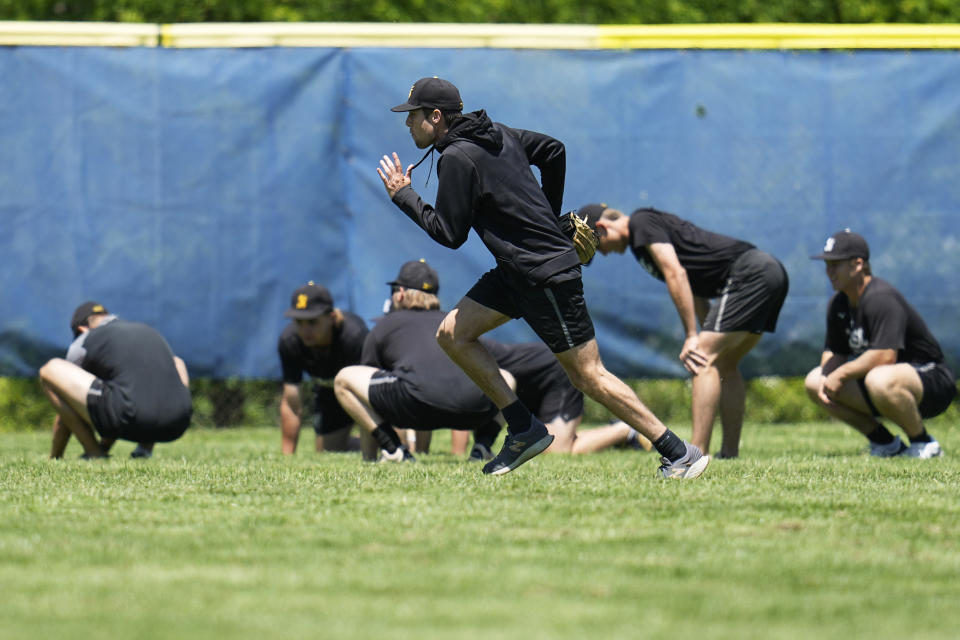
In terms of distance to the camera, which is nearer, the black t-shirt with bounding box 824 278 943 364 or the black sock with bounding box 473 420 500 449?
the black t-shirt with bounding box 824 278 943 364

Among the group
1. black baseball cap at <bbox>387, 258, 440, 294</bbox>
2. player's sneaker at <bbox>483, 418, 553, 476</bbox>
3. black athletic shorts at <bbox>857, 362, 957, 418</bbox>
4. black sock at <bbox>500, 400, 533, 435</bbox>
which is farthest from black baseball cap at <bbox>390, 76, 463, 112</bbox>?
black athletic shorts at <bbox>857, 362, 957, 418</bbox>

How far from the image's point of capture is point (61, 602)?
3.40 m

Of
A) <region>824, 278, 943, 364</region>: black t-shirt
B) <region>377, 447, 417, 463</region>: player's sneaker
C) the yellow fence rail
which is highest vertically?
the yellow fence rail

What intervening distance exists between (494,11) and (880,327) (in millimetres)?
4872

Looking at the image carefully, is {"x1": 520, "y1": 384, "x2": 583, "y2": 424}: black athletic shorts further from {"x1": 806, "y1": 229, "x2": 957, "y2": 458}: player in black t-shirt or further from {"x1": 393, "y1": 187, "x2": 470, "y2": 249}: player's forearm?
{"x1": 393, "y1": 187, "x2": 470, "y2": 249}: player's forearm

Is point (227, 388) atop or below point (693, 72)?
below

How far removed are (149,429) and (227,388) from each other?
3094 millimetres

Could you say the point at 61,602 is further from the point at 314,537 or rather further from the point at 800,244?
the point at 800,244

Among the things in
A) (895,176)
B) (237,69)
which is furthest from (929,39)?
(237,69)

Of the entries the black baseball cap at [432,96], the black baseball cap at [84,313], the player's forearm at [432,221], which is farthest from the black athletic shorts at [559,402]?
the black baseball cap at [432,96]

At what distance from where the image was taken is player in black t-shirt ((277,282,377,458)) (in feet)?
27.8

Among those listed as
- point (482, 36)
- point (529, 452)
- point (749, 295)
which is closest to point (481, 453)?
point (749, 295)

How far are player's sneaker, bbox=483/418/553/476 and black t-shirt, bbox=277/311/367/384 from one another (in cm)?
270

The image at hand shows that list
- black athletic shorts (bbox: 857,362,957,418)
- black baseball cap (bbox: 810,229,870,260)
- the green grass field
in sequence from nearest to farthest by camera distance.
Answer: the green grass field → black baseball cap (bbox: 810,229,870,260) → black athletic shorts (bbox: 857,362,957,418)
